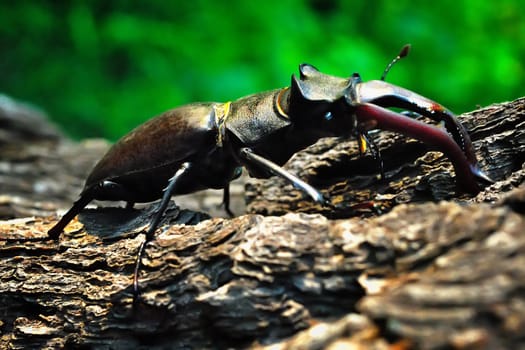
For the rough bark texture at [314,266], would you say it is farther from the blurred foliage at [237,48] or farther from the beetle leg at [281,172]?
the blurred foliage at [237,48]

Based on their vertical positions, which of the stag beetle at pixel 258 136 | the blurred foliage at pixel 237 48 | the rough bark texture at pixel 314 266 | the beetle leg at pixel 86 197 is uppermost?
the blurred foliage at pixel 237 48

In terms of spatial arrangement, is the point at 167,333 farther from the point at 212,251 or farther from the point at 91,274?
the point at 91,274

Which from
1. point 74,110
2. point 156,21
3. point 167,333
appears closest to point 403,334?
point 167,333

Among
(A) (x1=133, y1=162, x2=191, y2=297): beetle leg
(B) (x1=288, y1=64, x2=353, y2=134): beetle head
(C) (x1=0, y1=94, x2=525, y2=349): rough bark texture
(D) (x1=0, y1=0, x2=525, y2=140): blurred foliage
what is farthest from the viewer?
(D) (x1=0, y1=0, x2=525, y2=140): blurred foliage

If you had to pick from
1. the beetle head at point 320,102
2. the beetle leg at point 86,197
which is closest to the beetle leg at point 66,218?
the beetle leg at point 86,197

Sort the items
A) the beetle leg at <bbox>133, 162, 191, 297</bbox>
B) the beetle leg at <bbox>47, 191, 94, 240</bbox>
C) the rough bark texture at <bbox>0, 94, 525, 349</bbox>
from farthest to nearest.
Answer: the beetle leg at <bbox>47, 191, 94, 240</bbox> → the beetle leg at <bbox>133, 162, 191, 297</bbox> → the rough bark texture at <bbox>0, 94, 525, 349</bbox>

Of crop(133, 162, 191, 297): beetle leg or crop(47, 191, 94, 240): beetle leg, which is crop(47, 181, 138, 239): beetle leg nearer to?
crop(47, 191, 94, 240): beetle leg

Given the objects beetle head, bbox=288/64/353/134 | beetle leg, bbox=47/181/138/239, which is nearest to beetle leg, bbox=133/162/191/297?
beetle leg, bbox=47/181/138/239
